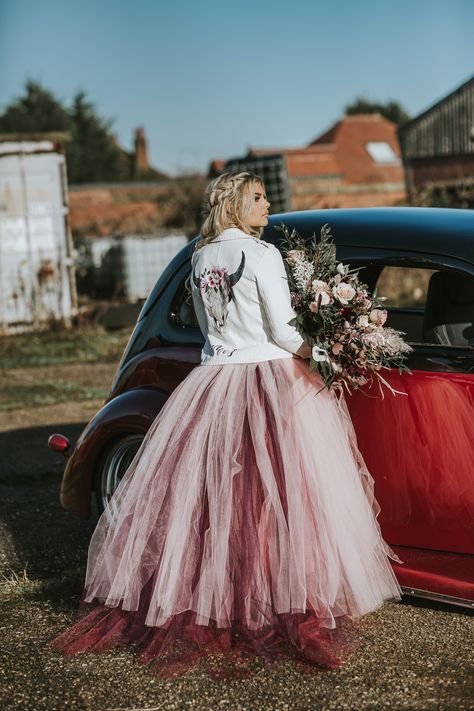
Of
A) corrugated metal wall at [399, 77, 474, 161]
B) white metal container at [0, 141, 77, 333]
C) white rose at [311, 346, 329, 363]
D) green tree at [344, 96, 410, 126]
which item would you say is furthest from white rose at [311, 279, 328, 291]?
green tree at [344, 96, 410, 126]

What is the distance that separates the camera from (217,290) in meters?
4.20

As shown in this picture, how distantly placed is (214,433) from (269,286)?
0.66 meters

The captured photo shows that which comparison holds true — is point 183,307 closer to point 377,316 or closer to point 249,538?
point 377,316

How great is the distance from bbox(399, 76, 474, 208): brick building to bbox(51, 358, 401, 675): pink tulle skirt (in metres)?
31.9

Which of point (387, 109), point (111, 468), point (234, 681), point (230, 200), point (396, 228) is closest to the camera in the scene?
point (234, 681)

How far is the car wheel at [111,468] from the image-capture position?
205 inches

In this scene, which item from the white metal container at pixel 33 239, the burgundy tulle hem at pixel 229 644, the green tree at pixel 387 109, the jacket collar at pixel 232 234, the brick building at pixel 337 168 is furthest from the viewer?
the green tree at pixel 387 109

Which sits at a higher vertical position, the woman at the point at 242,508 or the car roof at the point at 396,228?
the car roof at the point at 396,228

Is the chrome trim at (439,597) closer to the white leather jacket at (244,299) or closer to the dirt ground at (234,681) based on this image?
the dirt ground at (234,681)

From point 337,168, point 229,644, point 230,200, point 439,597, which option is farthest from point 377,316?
point 337,168

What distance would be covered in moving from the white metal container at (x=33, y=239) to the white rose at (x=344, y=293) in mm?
13112

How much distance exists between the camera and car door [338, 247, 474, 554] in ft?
13.0

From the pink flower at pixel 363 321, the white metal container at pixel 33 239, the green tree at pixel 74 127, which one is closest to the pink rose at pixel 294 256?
the pink flower at pixel 363 321

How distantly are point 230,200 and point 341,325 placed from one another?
72 centimetres
